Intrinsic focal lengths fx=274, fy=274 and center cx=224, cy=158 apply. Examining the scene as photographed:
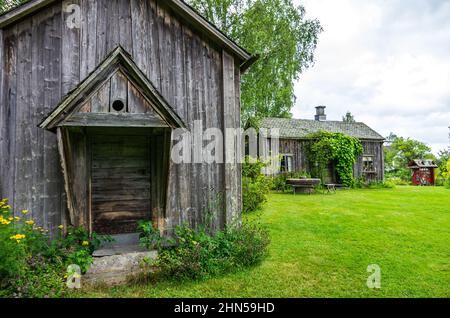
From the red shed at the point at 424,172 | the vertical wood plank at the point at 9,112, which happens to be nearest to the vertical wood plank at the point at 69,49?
the vertical wood plank at the point at 9,112

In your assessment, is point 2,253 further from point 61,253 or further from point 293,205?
point 293,205

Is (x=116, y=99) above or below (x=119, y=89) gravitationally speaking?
below

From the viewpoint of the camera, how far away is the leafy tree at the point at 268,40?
14.4 m

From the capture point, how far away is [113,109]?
178 inches

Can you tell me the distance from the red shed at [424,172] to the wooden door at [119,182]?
32689 mm

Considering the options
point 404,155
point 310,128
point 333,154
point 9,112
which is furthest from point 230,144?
point 404,155

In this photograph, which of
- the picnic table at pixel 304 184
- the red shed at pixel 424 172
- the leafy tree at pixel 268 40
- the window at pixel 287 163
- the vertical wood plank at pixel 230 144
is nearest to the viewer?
the vertical wood plank at pixel 230 144

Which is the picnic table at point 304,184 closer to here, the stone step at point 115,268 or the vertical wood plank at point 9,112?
the stone step at point 115,268

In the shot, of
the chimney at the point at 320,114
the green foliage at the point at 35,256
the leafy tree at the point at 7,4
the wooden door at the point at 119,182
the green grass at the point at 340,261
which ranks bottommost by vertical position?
the green grass at the point at 340,261

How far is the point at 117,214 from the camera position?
18.4 feet

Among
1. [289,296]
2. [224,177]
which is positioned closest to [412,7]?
[224,177]

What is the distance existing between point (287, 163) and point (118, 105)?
18.5m

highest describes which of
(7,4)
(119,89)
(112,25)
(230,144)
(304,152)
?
(7,4)

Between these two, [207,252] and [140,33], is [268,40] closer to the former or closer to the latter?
[140,33]
